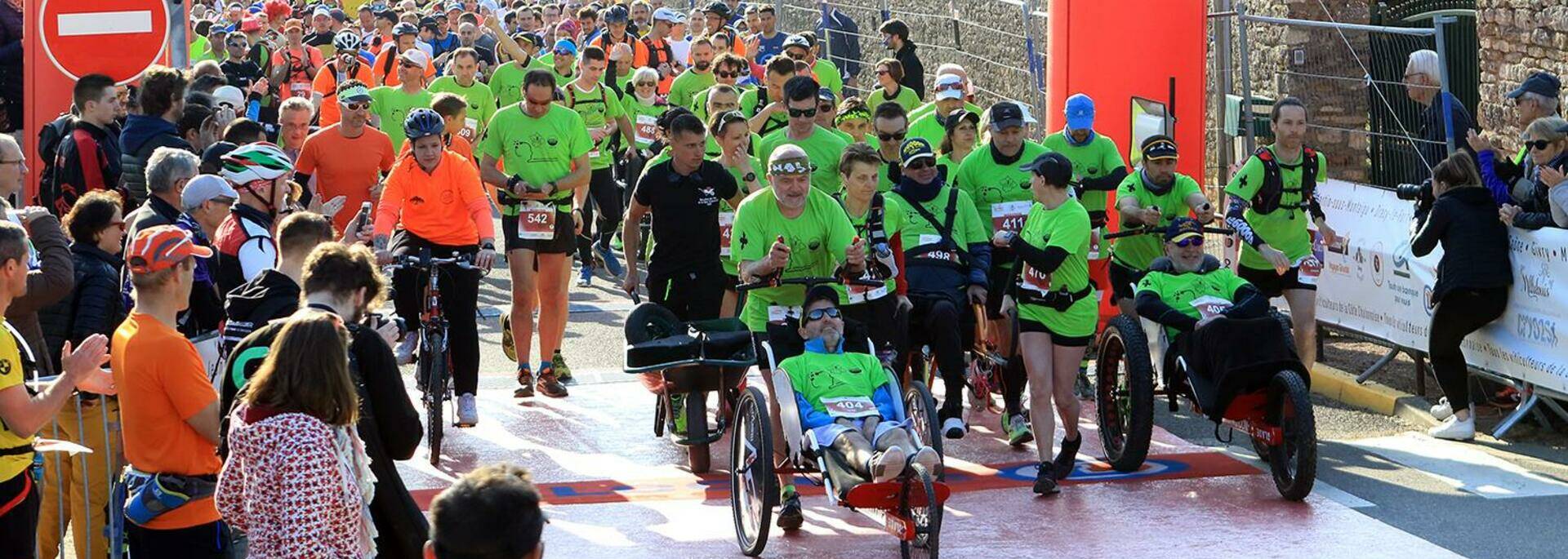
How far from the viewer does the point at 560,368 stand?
12.5 meters

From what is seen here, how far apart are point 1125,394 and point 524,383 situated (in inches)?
151

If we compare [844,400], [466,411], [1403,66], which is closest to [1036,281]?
[844,400]

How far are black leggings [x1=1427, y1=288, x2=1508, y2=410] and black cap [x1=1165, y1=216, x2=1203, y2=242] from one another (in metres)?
1.67

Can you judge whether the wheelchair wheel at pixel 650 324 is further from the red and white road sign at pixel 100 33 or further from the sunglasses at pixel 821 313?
the red and white road sign at pixel 100 33

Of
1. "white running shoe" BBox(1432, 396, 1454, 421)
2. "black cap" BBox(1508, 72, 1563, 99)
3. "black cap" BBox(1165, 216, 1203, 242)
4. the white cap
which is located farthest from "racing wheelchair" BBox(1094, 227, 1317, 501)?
the white cap

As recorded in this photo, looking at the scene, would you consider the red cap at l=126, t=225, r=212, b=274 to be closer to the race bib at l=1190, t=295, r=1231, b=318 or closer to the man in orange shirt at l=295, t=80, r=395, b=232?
the race bib at l=1190, t=295, r=1231, b=318

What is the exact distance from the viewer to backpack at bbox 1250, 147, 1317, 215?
11.5 m

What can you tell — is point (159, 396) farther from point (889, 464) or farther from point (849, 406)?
point (849, 406)

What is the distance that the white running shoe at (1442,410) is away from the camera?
11.1m

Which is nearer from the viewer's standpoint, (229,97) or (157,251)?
(157,251)

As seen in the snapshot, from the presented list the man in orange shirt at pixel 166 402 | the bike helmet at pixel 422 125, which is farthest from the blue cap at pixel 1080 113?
the man in orange shirt at pixel 166 402

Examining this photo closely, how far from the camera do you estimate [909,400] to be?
352 inches

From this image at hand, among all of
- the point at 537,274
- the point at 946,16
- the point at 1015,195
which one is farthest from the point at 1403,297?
the point at 946,16

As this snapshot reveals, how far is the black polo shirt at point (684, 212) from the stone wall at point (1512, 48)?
22.9 feet
